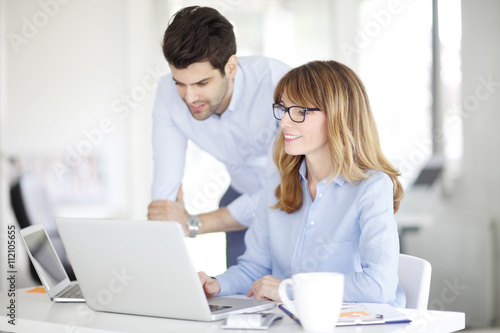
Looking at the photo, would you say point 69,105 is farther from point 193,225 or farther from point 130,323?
point 130,323

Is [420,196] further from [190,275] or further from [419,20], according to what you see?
[190,275]

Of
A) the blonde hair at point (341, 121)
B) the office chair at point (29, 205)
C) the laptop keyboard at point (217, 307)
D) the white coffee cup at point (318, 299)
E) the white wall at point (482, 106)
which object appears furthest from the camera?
the office chair at point (29, 205)

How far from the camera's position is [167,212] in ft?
6.76

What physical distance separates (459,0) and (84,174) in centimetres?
302

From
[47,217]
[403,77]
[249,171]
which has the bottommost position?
[47,217]

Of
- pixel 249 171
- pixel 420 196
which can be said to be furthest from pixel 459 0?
pixel 249 171

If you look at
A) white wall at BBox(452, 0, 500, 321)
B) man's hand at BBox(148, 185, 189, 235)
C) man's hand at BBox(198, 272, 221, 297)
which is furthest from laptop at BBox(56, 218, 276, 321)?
white wall at BBox(452, 0, 500, 321)

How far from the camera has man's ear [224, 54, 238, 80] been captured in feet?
6.84

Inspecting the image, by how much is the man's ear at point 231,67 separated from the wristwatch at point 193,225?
1.66ft

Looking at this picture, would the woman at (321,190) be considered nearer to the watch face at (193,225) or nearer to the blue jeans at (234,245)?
the watch face at (193,225)

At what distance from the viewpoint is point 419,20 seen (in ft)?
12.4

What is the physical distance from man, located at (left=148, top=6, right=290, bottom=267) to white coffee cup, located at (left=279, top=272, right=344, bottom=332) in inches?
42.6

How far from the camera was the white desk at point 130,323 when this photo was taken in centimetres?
106

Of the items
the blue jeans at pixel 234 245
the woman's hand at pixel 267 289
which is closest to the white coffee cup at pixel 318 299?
the woman's hand at pixel 267 289
